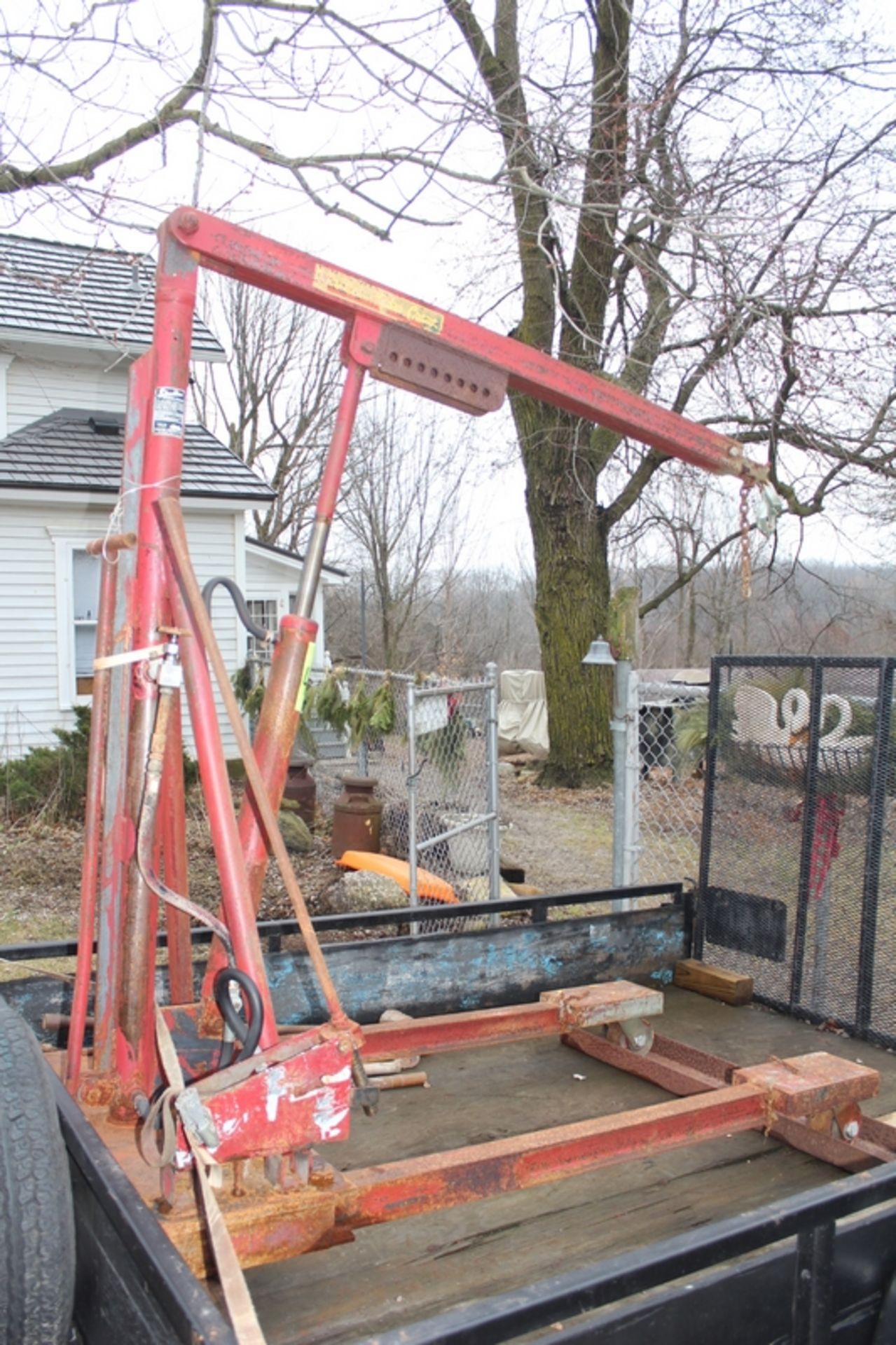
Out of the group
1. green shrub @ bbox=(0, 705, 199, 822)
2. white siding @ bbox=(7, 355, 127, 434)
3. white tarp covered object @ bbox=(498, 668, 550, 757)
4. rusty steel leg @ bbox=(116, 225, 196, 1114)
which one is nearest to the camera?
rusty steel leg @ bbox=(116, 225, 196, 1114)

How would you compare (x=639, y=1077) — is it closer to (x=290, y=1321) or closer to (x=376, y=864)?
(x=290, y=1321)

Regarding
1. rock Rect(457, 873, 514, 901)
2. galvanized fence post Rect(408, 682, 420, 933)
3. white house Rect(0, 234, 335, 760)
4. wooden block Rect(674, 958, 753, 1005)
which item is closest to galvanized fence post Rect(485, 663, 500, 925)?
rock Rect(457, 873, 514, 901)

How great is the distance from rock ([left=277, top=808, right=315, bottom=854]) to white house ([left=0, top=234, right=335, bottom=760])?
3.13 m

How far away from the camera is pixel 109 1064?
7.98 ft

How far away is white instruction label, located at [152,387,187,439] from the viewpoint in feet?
7.89

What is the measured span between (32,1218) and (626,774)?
411 centimetres

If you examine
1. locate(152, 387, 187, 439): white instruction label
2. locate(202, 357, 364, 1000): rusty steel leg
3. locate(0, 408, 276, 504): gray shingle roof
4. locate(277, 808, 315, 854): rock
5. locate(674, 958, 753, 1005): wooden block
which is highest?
locate(0, 408, 276, 504): gray shingle roof

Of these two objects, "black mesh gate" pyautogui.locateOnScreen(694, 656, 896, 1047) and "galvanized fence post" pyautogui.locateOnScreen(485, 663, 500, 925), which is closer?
"black mesh gate" pyautogui.locateOnScreen(694, 656, 896, 1047)

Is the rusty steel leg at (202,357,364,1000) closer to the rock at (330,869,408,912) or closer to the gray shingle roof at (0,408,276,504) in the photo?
the rock at (330,869,408,912)

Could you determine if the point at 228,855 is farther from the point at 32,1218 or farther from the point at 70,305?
the point at 70,305

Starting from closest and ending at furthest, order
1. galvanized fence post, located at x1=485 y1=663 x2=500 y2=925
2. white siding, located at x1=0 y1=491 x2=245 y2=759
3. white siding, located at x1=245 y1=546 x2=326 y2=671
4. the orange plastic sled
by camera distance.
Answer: galvanized fence post, located at x1=485 y1=663 x2=500 y2=925
the orange plastic sled
white siding, located at x1=0 y1=491 x2=245 y2=759
white siding, located at x1=245 y1=546 x2=326 y2=671

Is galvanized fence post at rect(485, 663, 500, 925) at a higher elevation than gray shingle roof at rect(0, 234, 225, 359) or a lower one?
lower

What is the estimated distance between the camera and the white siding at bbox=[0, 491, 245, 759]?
12.2 m

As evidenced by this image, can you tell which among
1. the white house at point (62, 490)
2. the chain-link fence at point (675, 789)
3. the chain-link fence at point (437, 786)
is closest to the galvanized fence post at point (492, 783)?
the chain-link fence at point (437, 786)
